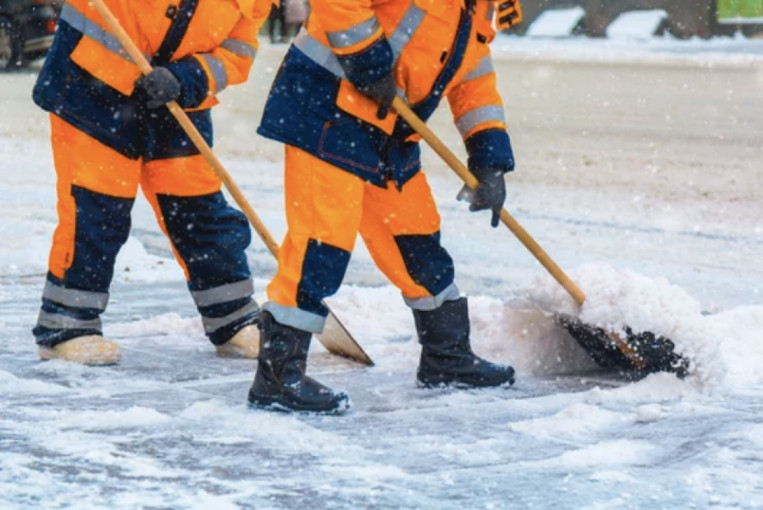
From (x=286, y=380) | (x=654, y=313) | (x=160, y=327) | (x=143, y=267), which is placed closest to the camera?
(x=286, y=380)

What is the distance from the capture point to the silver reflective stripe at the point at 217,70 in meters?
4.89

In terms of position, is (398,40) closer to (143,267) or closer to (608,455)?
(608,455)

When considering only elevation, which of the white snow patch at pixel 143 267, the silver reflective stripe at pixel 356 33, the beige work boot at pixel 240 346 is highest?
the silver reflective stripe at pixel 356 33

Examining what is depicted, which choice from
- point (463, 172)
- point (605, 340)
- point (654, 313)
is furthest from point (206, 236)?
point (654, 313)

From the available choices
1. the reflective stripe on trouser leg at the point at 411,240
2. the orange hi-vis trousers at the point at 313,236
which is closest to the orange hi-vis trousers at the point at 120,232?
the reflective stripe on trouser leg at the point at 411,240

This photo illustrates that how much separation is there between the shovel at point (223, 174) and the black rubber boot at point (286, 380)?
426 millimetres

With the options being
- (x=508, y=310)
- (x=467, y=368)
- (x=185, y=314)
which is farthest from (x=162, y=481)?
(x=185, y=314)

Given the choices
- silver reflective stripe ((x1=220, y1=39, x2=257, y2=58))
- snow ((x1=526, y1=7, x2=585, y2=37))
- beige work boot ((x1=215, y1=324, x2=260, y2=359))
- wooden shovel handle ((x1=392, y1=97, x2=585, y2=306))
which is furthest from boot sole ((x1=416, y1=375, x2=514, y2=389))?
snow ((x1=526, y1=7, x2=585, y2=37))

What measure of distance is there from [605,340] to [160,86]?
1.54 meters

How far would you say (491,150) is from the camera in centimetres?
456

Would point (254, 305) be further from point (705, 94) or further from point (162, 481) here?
point (705, 94)

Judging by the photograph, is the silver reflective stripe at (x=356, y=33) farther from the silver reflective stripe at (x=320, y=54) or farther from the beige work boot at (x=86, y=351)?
the beige work boot at (x=86, y=351)

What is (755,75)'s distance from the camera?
20.6 meters

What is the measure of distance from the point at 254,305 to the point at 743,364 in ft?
5.32
